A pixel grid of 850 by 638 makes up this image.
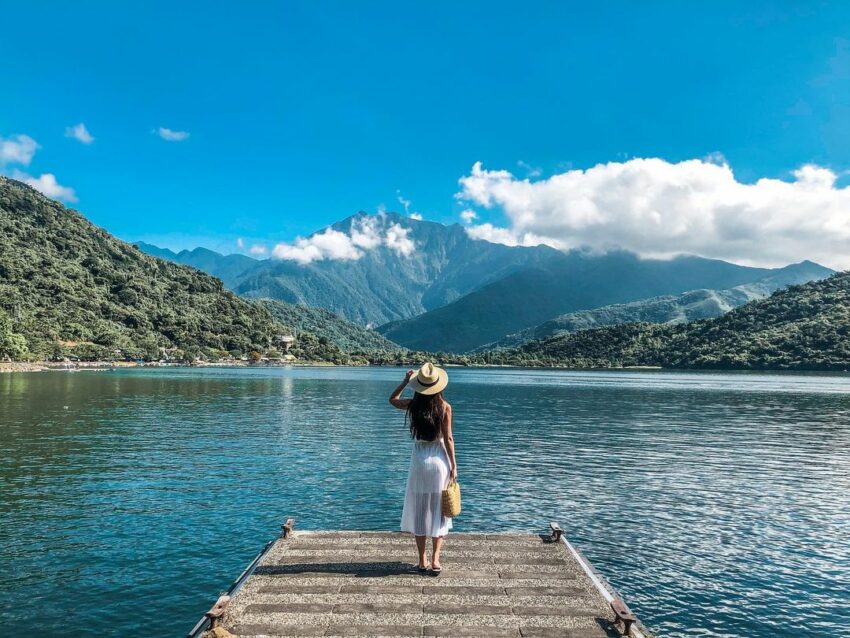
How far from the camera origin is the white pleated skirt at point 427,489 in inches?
559

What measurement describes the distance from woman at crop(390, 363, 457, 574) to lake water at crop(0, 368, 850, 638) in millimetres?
6887

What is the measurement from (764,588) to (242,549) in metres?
17.6

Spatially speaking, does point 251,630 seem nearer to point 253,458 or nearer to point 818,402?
point 253,458

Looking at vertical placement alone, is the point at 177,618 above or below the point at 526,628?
below

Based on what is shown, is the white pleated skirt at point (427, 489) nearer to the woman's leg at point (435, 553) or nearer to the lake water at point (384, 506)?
the woman's leg at point (435, 553)

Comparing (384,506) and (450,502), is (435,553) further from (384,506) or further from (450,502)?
(384,506)

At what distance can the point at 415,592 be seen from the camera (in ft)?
44.6

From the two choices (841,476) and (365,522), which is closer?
(365,522)

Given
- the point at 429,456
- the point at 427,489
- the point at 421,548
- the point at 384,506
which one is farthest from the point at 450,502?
the point at 384,506

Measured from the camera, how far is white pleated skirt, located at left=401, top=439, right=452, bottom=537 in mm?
14203

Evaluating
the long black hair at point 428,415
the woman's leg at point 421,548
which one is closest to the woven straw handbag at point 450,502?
the woman's leg at point 421,548

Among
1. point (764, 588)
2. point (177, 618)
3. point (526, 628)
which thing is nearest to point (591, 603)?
point (526, 628)

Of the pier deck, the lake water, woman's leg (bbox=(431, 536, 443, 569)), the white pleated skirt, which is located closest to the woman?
the white pleated skirt

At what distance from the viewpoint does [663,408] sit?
3671 inches
